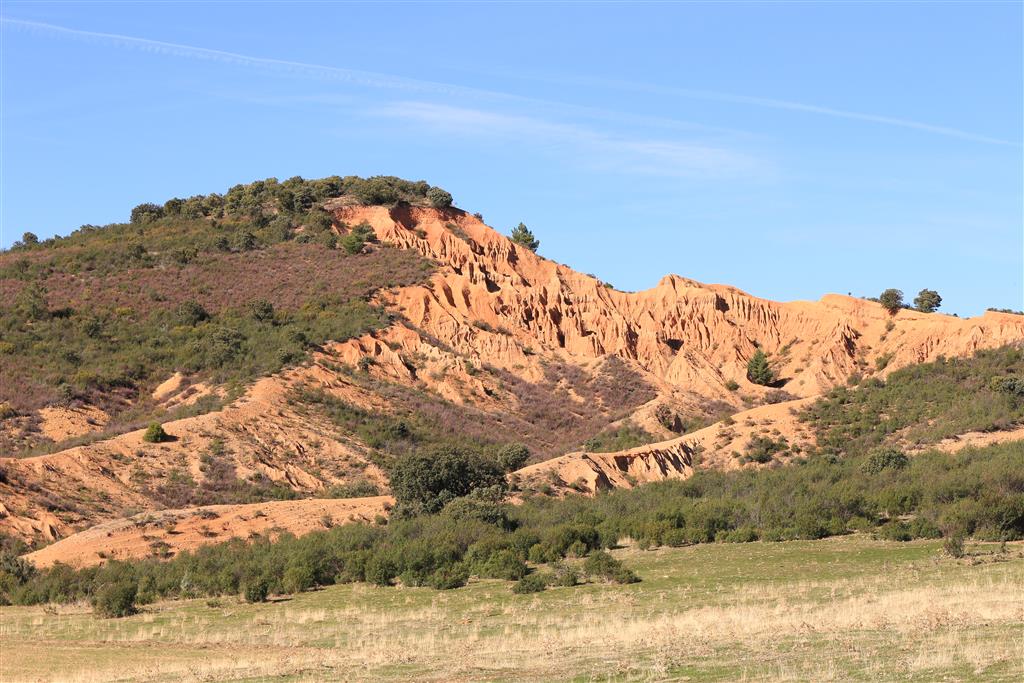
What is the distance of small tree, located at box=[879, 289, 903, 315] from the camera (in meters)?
98.3

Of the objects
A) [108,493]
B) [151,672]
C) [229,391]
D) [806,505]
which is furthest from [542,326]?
[151,672]

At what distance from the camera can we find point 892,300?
98500 millimetres

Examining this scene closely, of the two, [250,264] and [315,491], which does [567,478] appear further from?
[250,264]

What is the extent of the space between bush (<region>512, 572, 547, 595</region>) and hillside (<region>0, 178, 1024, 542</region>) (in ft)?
69.2

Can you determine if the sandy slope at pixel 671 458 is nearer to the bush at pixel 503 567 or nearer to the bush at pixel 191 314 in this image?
the bush at pixel 503 567

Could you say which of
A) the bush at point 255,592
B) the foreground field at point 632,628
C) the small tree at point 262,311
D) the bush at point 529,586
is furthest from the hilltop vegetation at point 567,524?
the small tree at point 262,311

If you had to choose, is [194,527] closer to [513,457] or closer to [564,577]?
[564,577]

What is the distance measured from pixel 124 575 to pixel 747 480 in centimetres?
2526

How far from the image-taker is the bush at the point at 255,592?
120ft

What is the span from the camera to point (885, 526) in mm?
39875

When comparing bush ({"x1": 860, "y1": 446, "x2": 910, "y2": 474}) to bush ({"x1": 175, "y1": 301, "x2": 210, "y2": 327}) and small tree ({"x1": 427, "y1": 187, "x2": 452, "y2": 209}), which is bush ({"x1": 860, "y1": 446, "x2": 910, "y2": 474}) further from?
small tree ({"x1": 427, "y1": 187, "x2": 452, "y2": 209})

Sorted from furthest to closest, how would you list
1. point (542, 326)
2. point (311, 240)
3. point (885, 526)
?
point (311, 240) → point (542, 326) → point (885, 526)

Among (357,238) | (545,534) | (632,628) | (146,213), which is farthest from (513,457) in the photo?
(146,213)

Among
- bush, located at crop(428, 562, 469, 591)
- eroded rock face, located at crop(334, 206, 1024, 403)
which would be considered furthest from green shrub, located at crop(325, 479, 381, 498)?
eroded rock face, located at crop(334, 206, 1024, 403)
